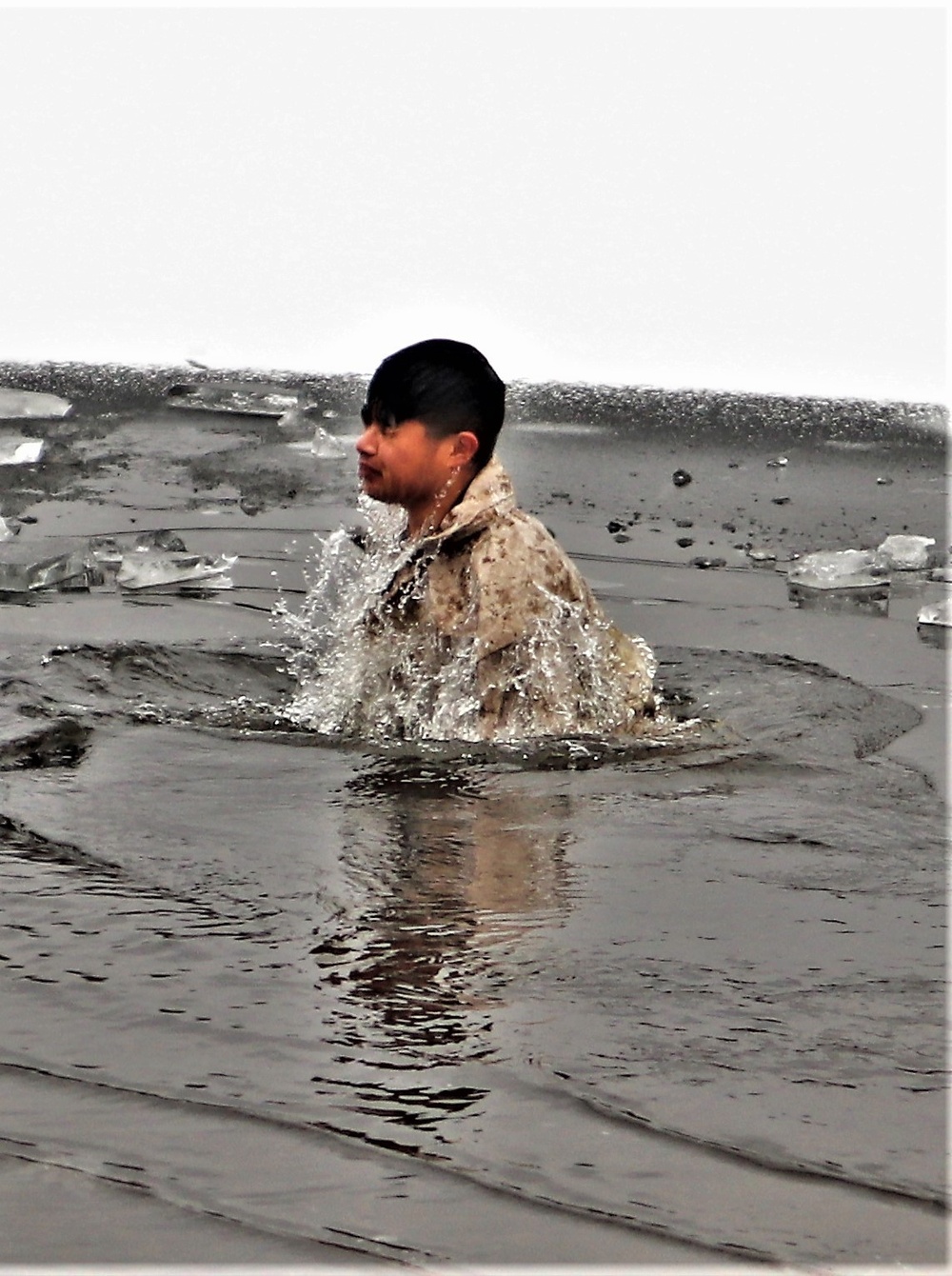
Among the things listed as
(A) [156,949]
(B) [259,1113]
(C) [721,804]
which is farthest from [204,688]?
(B) [259,1113]

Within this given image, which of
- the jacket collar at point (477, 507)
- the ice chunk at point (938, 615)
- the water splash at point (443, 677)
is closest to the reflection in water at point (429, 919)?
the water splash at point (443, 677)

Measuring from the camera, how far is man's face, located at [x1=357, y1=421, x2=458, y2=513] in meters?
5.45

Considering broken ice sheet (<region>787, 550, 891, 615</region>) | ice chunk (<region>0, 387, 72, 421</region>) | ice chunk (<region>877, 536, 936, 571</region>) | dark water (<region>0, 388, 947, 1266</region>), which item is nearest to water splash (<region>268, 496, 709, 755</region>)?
dark water (<region>0, 388, 947, 1266</region>)

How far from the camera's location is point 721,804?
15.8 feet

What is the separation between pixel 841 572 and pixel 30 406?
7.38 m

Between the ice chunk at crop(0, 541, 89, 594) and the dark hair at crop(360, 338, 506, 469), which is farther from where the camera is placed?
the ice chunk at crop(0, 541, 89, 594)

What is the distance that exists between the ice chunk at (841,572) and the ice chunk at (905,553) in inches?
12.1

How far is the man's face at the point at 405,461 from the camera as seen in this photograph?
215 inches

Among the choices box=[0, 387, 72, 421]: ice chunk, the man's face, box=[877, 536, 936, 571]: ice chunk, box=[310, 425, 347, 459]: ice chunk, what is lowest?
box=[877, 536, 936, 571]: ice chunk

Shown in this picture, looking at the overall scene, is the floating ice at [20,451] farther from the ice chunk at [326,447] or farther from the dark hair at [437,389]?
the dark hair at [437,389]

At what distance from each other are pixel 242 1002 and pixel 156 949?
33cm

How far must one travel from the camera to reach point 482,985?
3336 mm

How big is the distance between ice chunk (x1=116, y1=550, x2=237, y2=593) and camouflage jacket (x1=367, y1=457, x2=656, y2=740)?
120 inches

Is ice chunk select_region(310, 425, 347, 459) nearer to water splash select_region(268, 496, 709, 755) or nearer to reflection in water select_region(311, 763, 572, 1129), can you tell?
water splash select_region(268, 496, 709, 755)
